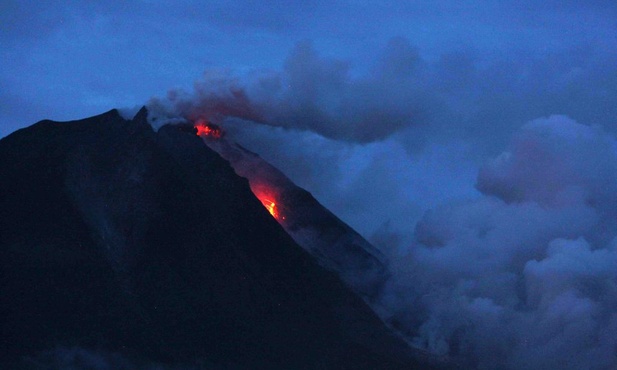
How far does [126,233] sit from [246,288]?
218 inches

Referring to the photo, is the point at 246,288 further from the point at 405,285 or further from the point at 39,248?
the point at 405,285

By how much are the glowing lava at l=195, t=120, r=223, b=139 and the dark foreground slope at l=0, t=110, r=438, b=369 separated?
3.71 metres

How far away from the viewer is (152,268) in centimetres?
3516

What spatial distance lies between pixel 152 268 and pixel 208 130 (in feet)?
47.6

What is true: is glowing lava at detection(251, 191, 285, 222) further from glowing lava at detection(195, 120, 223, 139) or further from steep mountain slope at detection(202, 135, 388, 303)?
glowing lava at detection(195, 120, 223, 139)

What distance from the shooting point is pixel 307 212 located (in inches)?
1876

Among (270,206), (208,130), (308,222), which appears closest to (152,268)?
(270,206)

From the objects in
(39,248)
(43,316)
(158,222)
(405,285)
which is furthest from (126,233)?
(405,285)

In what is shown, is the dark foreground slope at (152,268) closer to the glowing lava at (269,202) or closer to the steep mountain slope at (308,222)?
the steep mountain slope at (308,222)

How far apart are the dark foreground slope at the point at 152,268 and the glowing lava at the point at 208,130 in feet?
12.2

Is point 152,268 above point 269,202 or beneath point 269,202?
beneath

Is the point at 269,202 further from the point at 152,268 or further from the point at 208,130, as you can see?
the point at 152,268

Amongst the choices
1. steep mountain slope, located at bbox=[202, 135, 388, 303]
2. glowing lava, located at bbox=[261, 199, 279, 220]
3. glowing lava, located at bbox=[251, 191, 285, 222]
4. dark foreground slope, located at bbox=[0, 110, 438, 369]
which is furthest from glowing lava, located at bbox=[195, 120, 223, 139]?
glowing lava, located at bbox=[261, 199, 279, 220]

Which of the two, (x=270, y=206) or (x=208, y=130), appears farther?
(x=208, y=130)
